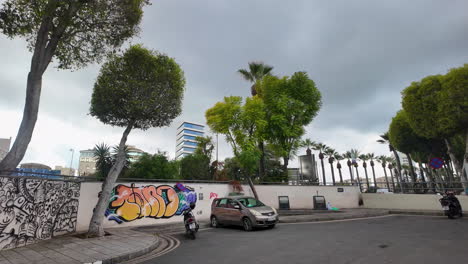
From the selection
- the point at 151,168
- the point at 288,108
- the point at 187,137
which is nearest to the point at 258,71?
the point at 288,108

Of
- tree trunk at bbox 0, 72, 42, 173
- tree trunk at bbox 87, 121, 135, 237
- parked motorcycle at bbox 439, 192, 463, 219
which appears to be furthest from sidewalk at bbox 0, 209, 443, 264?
parked motorcycle at bbox 439, 192, 463, 219

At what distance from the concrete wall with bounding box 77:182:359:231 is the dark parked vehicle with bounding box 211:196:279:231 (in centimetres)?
334

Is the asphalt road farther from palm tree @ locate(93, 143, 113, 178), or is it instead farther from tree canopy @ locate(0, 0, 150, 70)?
palm tree @ locate(93, 143, 113, 178)

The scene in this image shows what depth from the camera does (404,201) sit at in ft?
61.4

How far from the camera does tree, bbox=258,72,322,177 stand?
881 inches

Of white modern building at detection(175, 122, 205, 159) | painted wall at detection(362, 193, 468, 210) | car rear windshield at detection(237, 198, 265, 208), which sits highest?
white modern building at detection(175, 122, 205, 159)

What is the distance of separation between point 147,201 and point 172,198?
1617mm

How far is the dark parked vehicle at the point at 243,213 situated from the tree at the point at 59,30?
29.3ft

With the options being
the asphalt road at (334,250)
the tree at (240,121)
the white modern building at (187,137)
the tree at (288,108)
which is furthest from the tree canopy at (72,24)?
the white modern building at (187,137)

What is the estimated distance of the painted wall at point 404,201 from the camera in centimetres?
1717

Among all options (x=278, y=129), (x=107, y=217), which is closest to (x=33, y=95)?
(x=107, y=217)

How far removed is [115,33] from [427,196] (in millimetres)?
23900

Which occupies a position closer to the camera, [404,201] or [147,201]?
[147,201]

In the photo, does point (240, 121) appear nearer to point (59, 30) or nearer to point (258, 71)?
point (258, 71)
